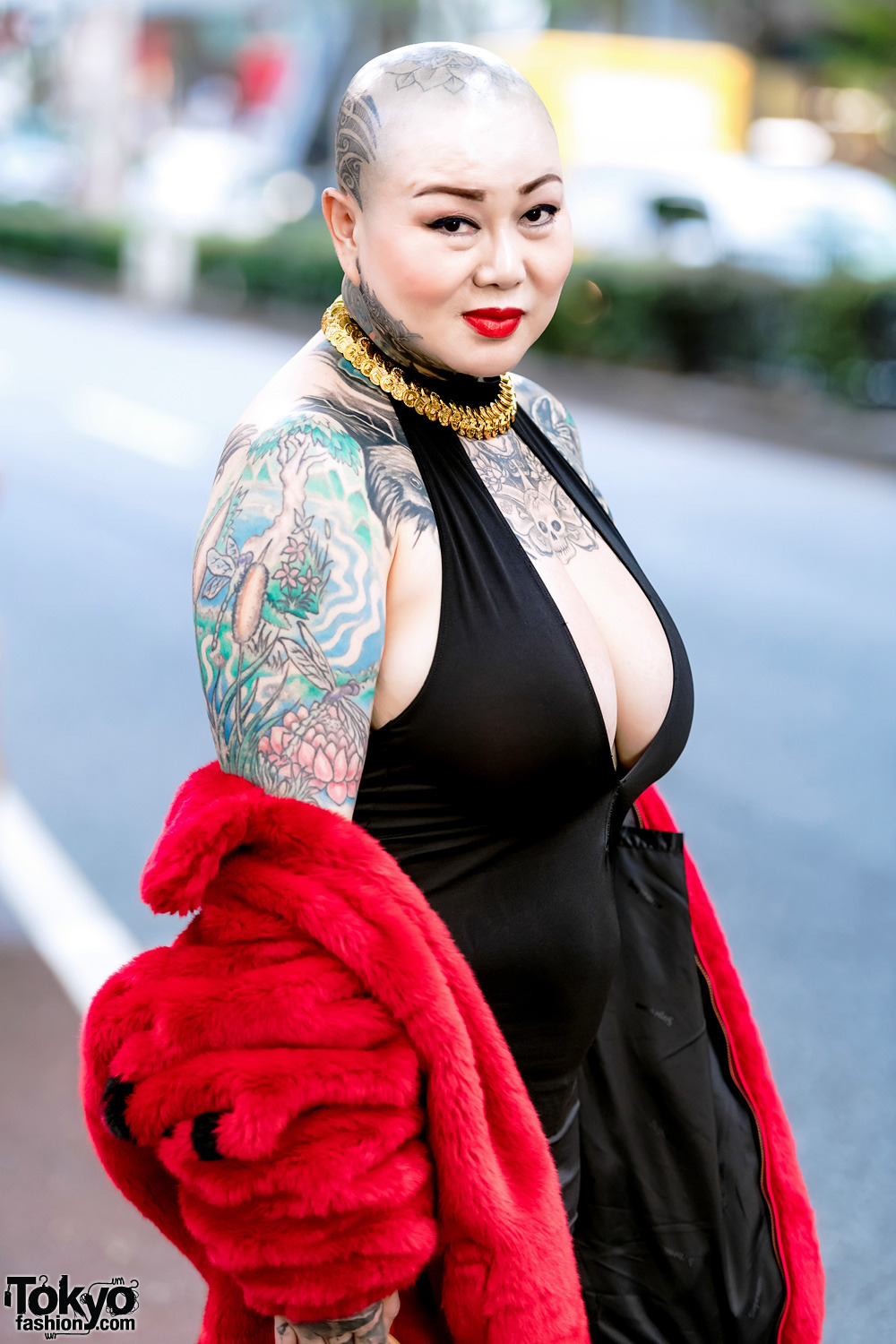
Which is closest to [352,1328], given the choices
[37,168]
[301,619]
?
[301,619]

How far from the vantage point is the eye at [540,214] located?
75.9 inches

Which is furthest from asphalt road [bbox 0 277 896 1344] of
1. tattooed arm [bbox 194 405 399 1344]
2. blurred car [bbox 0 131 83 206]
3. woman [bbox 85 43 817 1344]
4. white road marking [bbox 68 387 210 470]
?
blurred car [bbox 0 131 83 206]

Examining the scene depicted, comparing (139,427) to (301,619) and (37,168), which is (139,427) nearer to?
(301,619)

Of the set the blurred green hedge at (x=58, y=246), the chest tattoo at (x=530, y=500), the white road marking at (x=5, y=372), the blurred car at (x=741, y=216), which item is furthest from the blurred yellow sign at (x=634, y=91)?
the chest tattoo at (x=530, y=500)

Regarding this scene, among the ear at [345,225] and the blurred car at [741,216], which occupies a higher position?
the ear at [345,225]

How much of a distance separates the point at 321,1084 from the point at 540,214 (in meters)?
1.03

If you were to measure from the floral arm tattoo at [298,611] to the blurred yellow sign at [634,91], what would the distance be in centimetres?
2530

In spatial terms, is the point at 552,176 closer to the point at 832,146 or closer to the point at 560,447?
the point at 560,447

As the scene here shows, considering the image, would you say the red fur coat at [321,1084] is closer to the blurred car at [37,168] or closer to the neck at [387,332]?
the neck at [387,332]

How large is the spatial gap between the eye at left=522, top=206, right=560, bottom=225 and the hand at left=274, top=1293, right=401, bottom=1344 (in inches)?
48.7

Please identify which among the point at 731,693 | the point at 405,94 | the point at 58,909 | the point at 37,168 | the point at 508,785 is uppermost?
the point at 405,94

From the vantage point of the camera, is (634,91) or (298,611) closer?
(298,611)

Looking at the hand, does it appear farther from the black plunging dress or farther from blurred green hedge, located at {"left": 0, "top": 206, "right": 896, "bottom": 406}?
blurred green hedge, located at {"left": 0, "top": 206, "right": 896, "bottom": 406}

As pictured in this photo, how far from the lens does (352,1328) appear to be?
177 cm
